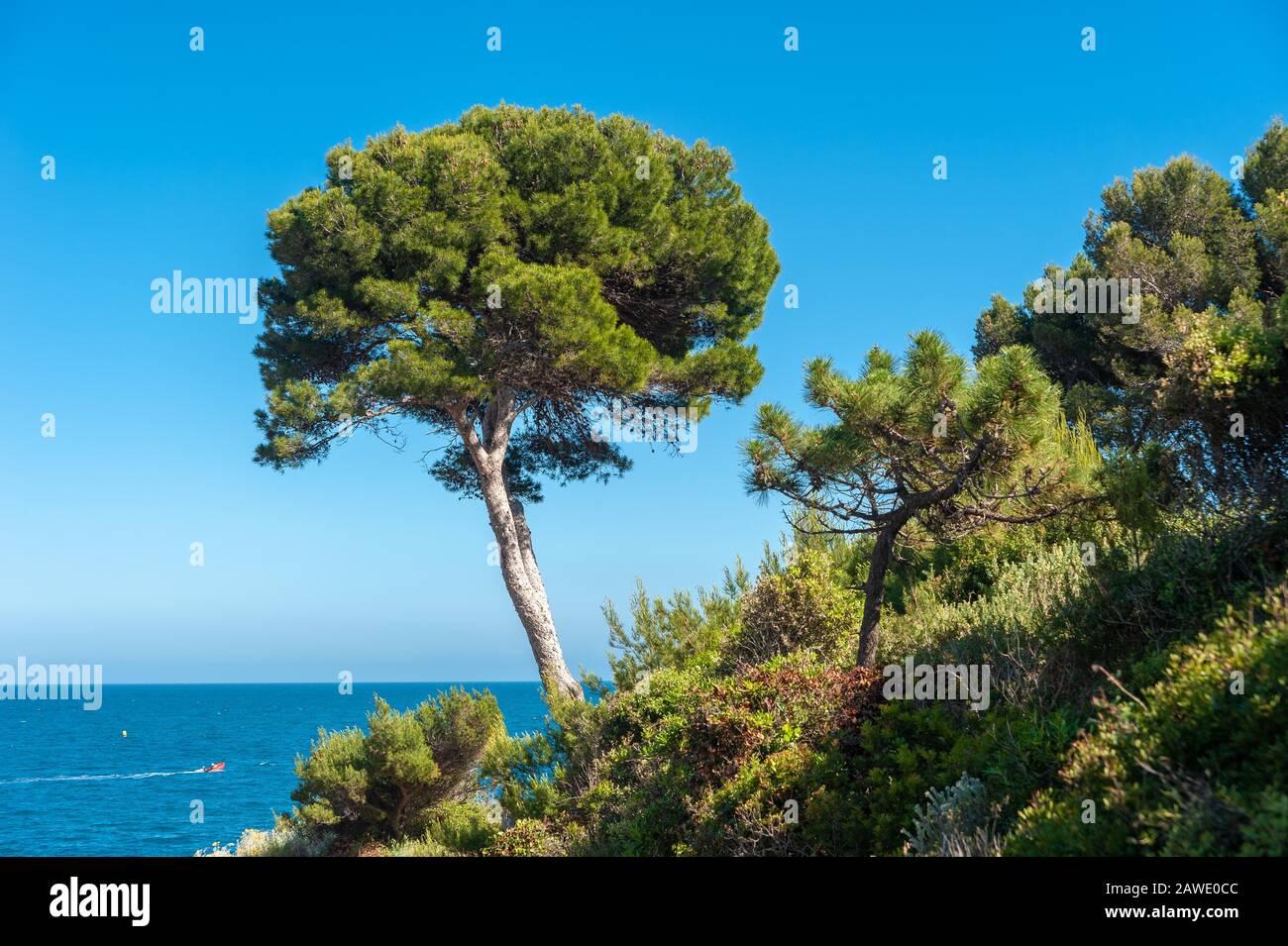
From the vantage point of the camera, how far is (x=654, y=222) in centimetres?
1322

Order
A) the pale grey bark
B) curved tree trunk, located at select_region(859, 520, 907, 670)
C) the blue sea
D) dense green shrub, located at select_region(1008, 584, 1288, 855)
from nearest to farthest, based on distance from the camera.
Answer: dense green shrub, located at select_region(1008, 584, 1288, 855) → curved tree trunk, located at select_region(859, 520, 907, 670) → the pale grey bark → the blue sea

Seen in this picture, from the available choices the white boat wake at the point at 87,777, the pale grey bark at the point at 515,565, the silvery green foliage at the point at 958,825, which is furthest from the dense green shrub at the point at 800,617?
the white boat wake at the point at 87,777

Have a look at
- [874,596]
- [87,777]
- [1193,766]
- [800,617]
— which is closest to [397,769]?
[800,617]

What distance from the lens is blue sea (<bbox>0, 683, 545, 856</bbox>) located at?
26.8m

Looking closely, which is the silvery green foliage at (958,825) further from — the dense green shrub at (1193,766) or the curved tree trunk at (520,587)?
the curved tree trunk at (520,587)

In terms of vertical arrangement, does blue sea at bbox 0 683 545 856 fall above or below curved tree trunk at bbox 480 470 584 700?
below

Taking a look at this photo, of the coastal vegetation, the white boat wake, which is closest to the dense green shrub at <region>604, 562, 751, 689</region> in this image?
the coastal vegetation

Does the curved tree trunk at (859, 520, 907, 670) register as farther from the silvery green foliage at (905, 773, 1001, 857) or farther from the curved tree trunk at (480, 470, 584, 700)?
the curved tree trunk at (480, 470, 584, 700)

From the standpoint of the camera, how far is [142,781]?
40250 mm

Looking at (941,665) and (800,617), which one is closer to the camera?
(941,665)

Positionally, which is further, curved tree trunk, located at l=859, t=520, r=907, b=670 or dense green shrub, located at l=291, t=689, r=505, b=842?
dense green shrub, located at l=291, t=689, r=505, b=842

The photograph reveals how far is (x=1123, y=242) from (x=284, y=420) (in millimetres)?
16795

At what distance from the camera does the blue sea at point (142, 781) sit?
26.8 metres

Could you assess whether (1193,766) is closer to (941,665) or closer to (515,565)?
(941,665)
